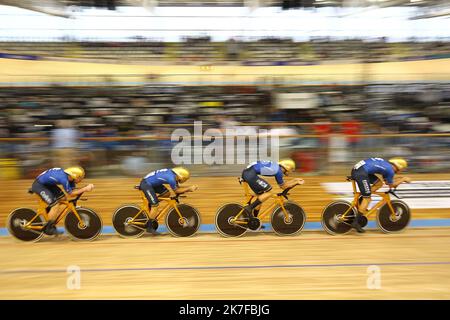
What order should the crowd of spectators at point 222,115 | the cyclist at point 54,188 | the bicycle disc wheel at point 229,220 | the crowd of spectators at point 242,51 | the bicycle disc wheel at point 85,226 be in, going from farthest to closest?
the crowd of spectators at point 242,51
the crowd of spectators at point 222,115
the bicycle disc wheel at point 229,220
the bicycle disc wheel at point 85,226
the cyclist at point 54,188

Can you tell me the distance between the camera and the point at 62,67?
30.2ft

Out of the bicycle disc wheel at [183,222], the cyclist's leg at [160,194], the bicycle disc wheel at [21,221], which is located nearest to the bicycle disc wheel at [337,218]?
the bicycle disc wheel at [183,222]

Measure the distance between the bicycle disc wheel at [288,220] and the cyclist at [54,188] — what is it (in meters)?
1.88

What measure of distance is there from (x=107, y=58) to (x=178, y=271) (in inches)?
277

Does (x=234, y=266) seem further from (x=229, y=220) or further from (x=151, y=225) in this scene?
(x=151, y=225)

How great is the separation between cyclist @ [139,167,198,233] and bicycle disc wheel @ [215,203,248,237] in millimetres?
390

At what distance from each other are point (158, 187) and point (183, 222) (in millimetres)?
448

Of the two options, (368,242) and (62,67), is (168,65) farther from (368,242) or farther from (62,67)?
(368,242)

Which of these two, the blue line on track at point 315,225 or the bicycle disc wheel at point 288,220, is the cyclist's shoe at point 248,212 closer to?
the bicycle disc wheel at point 288,220

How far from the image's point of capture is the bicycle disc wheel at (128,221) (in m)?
4.51

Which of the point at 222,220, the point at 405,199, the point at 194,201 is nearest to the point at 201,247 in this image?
the point at 222,220

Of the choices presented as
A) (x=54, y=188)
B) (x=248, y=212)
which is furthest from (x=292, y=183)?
(x=54, y=188)

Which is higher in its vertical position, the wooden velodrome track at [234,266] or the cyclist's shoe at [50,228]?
the cyclist's shoe at [50,228]

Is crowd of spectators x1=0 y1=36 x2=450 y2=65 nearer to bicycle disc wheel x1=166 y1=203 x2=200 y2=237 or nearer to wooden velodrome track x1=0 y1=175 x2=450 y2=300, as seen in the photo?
bicycle disc wheel x1=166 y1=203 x2=200 y2=237
